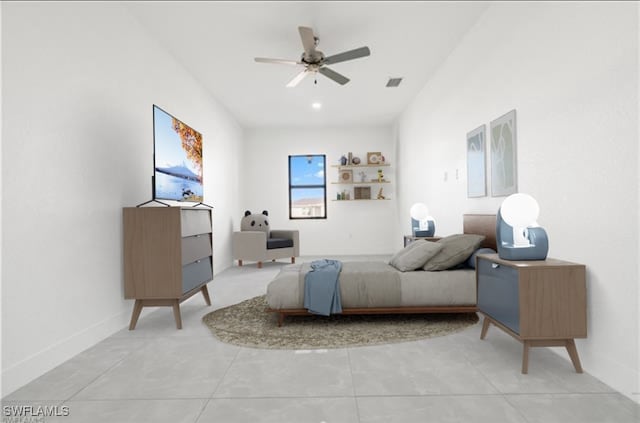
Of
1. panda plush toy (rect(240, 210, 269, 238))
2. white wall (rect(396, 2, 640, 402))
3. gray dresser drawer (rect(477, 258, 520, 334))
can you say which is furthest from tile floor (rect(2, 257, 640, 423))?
panda plush toy (rect(240, 210, 269, 238))

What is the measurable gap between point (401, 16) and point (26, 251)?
339cm

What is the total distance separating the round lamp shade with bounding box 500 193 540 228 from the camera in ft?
7.17

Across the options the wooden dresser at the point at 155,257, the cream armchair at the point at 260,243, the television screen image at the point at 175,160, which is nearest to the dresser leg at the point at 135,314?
the wooden dresser at the point at 155,257

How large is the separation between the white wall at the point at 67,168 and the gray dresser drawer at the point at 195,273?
20.5 inches

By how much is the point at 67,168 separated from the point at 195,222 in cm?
110

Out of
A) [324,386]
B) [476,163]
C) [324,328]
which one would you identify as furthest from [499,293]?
[476,163]

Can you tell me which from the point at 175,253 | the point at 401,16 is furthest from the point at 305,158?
the point at 175,253

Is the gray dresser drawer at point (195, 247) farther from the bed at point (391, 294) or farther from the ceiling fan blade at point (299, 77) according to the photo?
the ceiling fan blade at point (299, 77)

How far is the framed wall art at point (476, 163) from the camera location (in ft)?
11.3

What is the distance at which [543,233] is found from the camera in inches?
86.2

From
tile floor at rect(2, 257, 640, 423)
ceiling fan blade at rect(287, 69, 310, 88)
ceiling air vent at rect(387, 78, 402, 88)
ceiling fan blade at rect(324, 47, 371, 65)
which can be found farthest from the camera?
ceiling air vent at rect(387, 78, 402, 88)

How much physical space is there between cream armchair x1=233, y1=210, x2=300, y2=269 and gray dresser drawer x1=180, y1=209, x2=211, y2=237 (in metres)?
2.48

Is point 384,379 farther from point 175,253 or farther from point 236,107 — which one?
point 236,107
